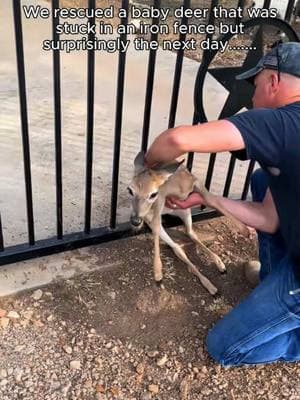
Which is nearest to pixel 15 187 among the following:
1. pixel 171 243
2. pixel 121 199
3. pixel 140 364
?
pixel 121 199

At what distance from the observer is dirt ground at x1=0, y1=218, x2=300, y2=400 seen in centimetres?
250

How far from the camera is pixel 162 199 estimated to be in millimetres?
2834

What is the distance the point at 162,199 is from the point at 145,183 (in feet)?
1.08

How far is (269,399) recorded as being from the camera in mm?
2533

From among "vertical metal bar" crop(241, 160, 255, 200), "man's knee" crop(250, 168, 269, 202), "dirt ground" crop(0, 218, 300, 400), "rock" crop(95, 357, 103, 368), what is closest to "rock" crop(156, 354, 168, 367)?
"dirt ground" crop(0, 218, 300, 400)

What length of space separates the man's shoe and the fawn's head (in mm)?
826

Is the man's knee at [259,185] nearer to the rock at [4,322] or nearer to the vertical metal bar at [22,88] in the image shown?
the vertical metal bar at [22,88]

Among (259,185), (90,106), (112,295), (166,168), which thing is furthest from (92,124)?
(259,185)

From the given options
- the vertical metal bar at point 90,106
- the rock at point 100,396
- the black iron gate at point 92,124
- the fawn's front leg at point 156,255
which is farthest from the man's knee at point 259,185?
the rock at point 100,396

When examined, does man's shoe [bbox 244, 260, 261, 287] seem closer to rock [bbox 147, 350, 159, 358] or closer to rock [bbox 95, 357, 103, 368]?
rock [bbox 147, 350, 159, 358]

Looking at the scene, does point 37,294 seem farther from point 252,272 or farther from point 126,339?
point 252,272

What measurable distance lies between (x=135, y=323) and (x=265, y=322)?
2.21 ft

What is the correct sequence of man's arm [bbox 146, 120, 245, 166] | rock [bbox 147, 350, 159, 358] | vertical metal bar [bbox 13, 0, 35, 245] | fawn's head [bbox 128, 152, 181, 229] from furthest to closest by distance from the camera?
rock [bbox 147, 350, 159, 358] < fawn's head [bbox 128, 152, 181, 229] < vertical metal bar [bbox 13, 0, 35, 245] < man's arm [bbox 146, 120, 245, 166]

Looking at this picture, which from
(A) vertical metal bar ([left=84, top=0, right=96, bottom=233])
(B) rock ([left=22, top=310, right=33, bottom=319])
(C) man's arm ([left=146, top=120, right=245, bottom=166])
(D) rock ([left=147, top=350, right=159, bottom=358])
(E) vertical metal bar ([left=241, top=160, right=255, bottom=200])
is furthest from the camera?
(E) vertical metal bar ([left=241, top=160, right=255, bottom=200])
